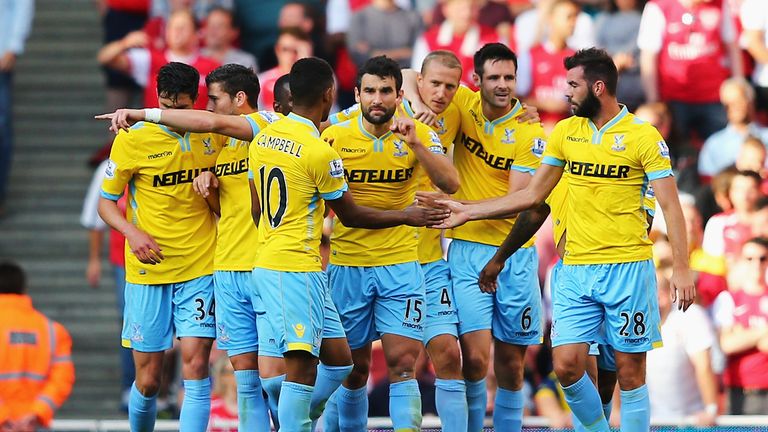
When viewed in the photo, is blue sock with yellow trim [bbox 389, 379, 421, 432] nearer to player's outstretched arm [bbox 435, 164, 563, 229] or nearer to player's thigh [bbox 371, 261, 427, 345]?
player's thigh [bbox 371, 261, 427, 345]

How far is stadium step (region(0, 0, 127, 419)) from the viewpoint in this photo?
647 inches

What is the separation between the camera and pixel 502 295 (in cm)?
1130

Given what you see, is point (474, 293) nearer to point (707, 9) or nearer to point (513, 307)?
point (513, 307)

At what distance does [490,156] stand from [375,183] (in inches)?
41.2

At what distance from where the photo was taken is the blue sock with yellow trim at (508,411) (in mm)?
11289

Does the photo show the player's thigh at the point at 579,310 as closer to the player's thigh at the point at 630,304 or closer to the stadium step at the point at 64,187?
the player's thigh at the point at 630,304

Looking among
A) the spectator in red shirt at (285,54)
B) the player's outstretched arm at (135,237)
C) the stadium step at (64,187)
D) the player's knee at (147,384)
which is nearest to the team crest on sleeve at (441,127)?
the player's outstretched arm at (135,237)

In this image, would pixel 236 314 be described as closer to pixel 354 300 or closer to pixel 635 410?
pixel 354 300

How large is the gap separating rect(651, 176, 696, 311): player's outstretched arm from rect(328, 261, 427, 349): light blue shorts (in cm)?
177

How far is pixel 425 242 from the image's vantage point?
11219 millimetres

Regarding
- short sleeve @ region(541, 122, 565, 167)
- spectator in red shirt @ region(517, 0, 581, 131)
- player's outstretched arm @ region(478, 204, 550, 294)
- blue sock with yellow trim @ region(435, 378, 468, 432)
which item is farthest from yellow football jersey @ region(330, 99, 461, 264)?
spectator in red shirt @ region(517, 0, 581, 131)

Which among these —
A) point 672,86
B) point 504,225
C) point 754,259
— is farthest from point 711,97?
point 504,225

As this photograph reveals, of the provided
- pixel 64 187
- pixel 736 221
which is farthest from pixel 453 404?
pixel 64 187

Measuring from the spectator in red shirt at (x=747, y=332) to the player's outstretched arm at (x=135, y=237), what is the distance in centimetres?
518
